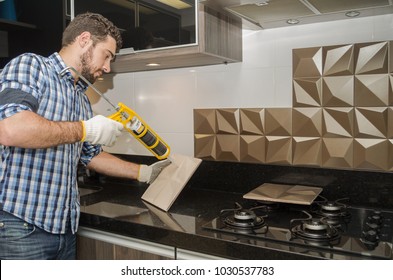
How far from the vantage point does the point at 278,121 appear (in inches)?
66.3

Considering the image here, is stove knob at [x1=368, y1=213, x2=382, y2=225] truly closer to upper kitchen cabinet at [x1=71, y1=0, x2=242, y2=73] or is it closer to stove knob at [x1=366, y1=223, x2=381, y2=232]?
stove knob at [x1=366, y1=223, x2=381, y2=232]

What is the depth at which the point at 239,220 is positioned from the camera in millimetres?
1257

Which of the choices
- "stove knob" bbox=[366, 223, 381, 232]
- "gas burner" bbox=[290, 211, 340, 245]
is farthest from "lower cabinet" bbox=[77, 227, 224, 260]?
"stove knob" bbox=[366, 223, 381, 232]

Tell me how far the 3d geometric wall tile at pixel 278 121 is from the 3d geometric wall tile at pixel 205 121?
271 millimetres

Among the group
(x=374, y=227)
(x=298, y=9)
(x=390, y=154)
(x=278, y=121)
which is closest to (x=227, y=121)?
(x=278, y=121)

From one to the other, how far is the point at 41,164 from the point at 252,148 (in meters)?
0.92

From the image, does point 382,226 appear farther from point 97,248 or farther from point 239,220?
point 97,248

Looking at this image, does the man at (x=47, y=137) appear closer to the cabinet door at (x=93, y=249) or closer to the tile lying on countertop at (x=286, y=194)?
the cabinet door at (x=93, y=249)

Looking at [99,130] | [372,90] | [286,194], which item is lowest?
[286,194]

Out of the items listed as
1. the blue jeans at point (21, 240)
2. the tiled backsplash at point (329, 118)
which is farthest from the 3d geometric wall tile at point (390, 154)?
the blue jeans at point (21, 240)

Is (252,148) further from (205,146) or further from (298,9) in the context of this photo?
(298,9)

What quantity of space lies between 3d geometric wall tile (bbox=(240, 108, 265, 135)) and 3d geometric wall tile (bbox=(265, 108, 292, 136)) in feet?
0.08
